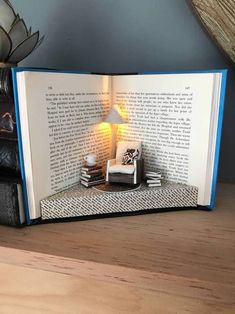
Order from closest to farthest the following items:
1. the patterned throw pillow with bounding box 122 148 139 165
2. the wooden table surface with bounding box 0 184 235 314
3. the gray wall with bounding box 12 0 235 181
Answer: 1. the wooden table surface with bounding box 0 184 235 314
2. the patterned throw pillow with bounding box 122 148 139 165
3. the gray wall with bounding box 12 0 235 181

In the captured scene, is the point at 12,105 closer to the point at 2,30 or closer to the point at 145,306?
the point at 2,30

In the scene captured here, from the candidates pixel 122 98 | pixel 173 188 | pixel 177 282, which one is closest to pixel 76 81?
pixel 122 98

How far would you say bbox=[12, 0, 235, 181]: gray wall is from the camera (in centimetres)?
68

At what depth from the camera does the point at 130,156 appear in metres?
0.58

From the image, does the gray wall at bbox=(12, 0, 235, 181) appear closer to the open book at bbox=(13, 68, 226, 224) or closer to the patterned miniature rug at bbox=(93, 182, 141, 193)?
the open book at bbox=(13, 68, 226, 224)

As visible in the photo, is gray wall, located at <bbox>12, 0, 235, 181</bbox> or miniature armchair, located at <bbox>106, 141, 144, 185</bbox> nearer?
miniature armchair, located at <bbox>106, 141, 144, 185</bbox>

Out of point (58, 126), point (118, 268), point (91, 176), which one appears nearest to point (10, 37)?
point (58, 126)

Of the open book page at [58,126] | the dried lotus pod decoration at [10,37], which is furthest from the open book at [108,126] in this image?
the dried lotus pod decoration at [10,37]

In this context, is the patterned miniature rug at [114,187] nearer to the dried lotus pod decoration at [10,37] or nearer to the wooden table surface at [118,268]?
the wooden table surface at [118,268]

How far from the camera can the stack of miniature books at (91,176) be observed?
561 millimetres

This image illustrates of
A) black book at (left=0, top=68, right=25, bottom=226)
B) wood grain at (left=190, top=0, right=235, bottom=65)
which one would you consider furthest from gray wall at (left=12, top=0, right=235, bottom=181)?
black book at (left=0, top=68, right=25, bottom=226)

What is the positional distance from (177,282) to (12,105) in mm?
364

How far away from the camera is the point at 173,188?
0.55m

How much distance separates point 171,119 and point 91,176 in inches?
7.2
